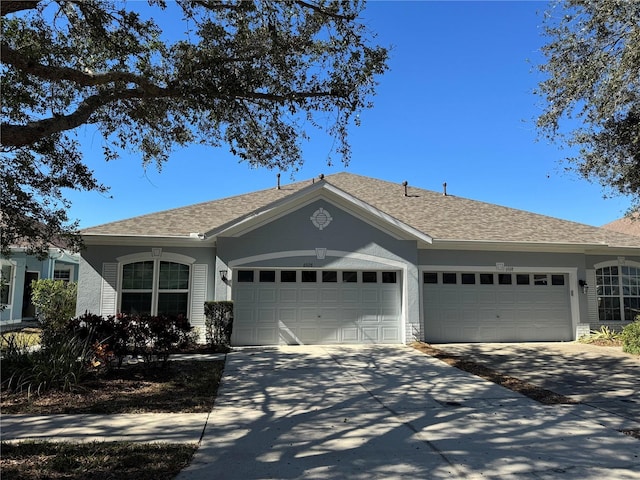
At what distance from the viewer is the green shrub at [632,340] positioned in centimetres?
1212

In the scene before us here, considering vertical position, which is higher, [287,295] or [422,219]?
[422,219]

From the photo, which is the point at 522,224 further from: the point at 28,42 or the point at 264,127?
the point at 28,42

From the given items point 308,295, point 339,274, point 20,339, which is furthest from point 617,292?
point 20,339

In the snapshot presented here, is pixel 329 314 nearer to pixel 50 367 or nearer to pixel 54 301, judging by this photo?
pixel 50 367

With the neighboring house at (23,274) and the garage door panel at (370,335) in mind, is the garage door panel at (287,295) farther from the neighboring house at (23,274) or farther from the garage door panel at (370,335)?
the neighboring house at (23,274)

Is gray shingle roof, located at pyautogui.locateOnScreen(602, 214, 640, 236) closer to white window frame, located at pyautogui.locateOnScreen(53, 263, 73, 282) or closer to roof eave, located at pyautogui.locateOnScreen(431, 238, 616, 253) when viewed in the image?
roof eave, located at pyautogui.locateOnScreen(431, 238, 616, 253)

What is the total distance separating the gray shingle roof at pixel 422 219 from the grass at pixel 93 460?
28.0ft

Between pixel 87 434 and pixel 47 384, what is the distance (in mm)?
2658

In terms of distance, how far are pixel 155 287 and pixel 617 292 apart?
1564cm

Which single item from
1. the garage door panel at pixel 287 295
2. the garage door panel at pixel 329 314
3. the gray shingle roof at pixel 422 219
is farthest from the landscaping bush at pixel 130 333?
the garage door panel at pixel 329 314

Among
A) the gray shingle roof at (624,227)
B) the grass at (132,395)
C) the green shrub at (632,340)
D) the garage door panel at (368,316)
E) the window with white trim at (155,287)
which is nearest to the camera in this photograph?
the grass at (132,395)

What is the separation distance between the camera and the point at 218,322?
12312mm

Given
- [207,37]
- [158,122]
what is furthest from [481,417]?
[158,122]

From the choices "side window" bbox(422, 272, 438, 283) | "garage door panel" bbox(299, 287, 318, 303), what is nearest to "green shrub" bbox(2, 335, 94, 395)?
"garage door panel" bbox(299, 287, 318, 303)
